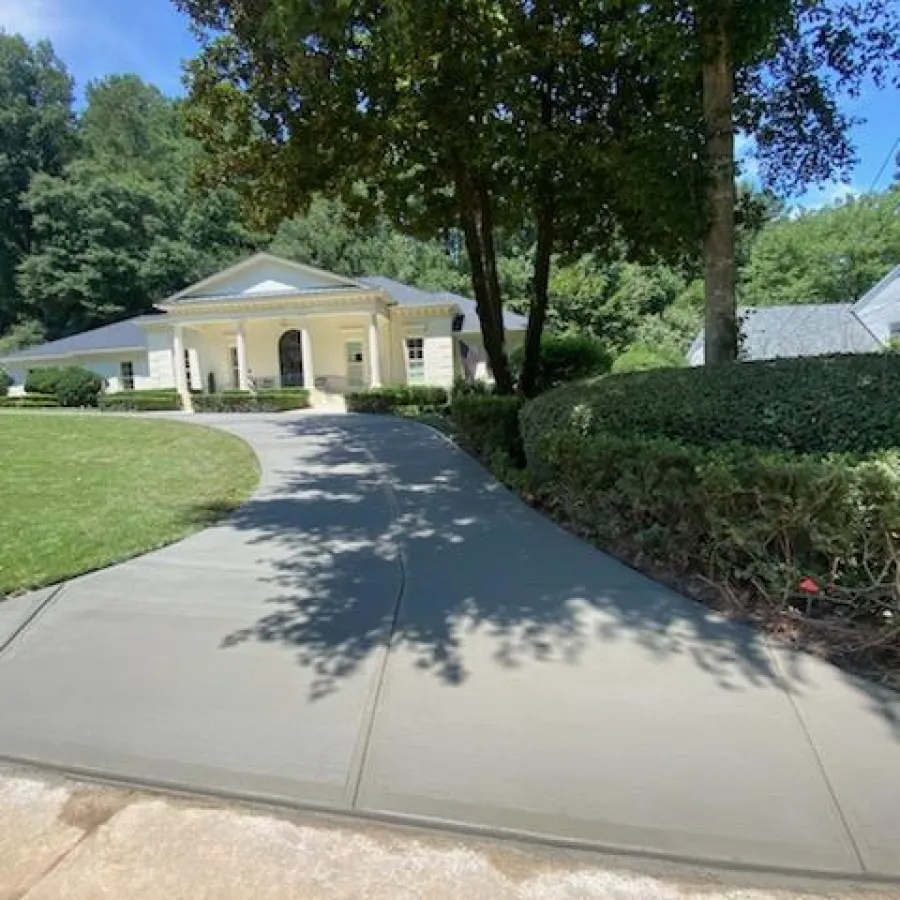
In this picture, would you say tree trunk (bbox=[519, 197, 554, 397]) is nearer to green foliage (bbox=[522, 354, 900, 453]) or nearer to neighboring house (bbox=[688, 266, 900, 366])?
green foliage (bbox=[522, 354, 900, 453])

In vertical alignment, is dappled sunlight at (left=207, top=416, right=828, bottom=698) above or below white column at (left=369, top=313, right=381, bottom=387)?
below

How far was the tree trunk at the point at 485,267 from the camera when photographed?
1155 cm

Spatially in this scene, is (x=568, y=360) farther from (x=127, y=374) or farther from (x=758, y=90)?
(x=127, y=374)

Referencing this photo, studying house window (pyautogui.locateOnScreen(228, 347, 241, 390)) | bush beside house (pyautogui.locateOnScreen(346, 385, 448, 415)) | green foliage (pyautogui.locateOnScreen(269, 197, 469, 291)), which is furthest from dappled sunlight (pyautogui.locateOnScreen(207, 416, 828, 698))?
green foliage (pyautogui.locateOnScreen(269, 197, 469, 291))

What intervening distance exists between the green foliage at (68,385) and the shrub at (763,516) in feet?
92.2

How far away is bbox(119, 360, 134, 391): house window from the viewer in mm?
31312

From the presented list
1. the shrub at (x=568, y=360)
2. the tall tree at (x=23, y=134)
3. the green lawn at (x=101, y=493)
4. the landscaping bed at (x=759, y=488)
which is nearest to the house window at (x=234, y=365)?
the green lawn at (x=101, y=493)

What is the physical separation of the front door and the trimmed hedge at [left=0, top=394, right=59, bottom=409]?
40.2 ft

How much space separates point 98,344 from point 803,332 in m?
32.0

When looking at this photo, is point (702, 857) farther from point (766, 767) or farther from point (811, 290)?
point (811, 290)

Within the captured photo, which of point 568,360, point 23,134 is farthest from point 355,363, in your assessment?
point 23,134

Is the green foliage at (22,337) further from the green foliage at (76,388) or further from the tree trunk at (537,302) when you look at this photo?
the tree trunk at (537,302)

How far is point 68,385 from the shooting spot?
2889 centimetres

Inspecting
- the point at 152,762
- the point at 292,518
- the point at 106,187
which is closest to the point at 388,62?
the point at 292,518
